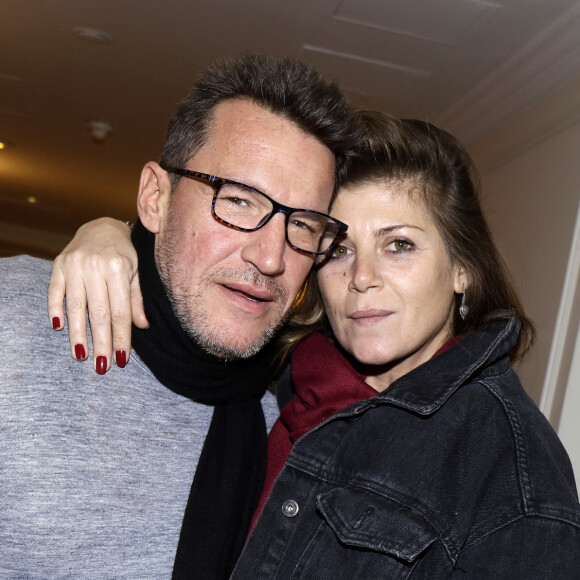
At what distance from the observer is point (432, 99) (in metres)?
4.56

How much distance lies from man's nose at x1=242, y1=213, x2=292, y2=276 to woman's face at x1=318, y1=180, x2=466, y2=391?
0.21 metres

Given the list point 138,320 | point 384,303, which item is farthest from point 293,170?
point 138,320

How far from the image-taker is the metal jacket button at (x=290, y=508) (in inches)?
57.9

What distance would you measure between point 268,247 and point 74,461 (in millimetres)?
611

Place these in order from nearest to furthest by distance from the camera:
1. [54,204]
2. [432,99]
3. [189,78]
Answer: [432,99]
[189,78]
[54,204]

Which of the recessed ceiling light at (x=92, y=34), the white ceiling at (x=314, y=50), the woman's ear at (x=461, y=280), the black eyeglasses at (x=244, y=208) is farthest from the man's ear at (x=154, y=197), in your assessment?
the recessed ceiling light at (x=92, y=34)

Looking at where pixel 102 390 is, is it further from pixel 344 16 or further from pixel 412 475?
pixel 344 16

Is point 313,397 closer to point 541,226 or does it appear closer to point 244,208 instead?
point 244,208

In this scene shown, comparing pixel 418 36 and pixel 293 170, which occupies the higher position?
pixel 418 36

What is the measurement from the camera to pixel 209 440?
1.62m

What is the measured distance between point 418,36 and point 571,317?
1.69 meters

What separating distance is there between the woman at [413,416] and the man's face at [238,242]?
0.59 ft

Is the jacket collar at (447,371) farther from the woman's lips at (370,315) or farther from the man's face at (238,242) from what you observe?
the man's face at (238,242)

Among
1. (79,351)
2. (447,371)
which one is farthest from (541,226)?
(79,351)
